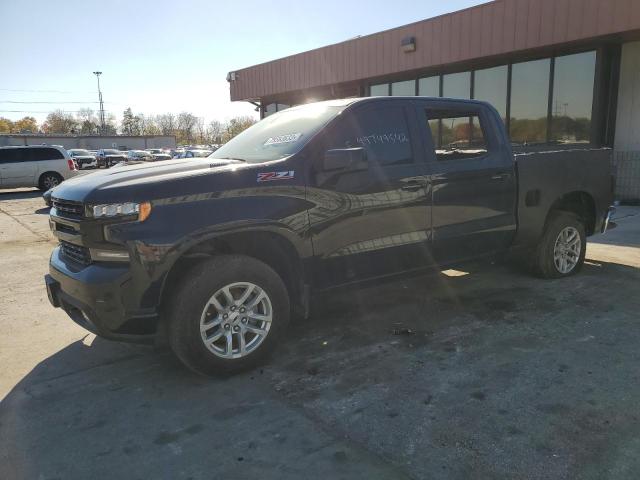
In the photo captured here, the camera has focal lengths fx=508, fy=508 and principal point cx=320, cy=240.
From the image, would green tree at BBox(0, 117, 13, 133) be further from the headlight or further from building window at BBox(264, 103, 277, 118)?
the headlight

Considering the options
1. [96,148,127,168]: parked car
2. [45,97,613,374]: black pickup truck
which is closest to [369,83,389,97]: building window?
[45,97,613,374]: black pickup truck

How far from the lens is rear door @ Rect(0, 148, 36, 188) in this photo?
17984 mm

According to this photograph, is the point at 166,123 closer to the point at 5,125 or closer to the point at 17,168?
the point at 5,125

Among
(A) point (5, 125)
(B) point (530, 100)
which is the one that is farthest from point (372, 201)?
(A) point (5, 125)

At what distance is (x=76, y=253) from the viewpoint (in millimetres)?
3438

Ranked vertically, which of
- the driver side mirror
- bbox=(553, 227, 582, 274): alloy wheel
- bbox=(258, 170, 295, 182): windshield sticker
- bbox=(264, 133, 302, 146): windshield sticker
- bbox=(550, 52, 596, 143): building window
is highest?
bbox=(550, 52, 596, 143): building window

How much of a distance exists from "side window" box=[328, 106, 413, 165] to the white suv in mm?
17265

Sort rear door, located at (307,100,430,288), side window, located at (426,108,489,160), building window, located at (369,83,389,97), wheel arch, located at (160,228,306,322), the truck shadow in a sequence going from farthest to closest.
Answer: building window, located at (369,83,389,97) → side window, located at (426,108,489,160) → rear door, located at (307,100,430,288) → wheel arch, located at (160,228,306,322) → the truck shadow

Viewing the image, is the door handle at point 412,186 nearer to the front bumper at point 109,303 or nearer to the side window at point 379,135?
the side window at point 379,135

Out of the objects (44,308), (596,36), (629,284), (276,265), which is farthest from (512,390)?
(596,36)

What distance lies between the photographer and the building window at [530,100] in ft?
40.1

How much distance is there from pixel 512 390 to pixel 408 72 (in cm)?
1316

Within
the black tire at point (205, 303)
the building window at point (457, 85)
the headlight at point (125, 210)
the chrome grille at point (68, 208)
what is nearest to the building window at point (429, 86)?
the building window at point (457, 85)

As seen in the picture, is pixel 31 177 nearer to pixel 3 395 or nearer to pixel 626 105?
pixel 3 395
